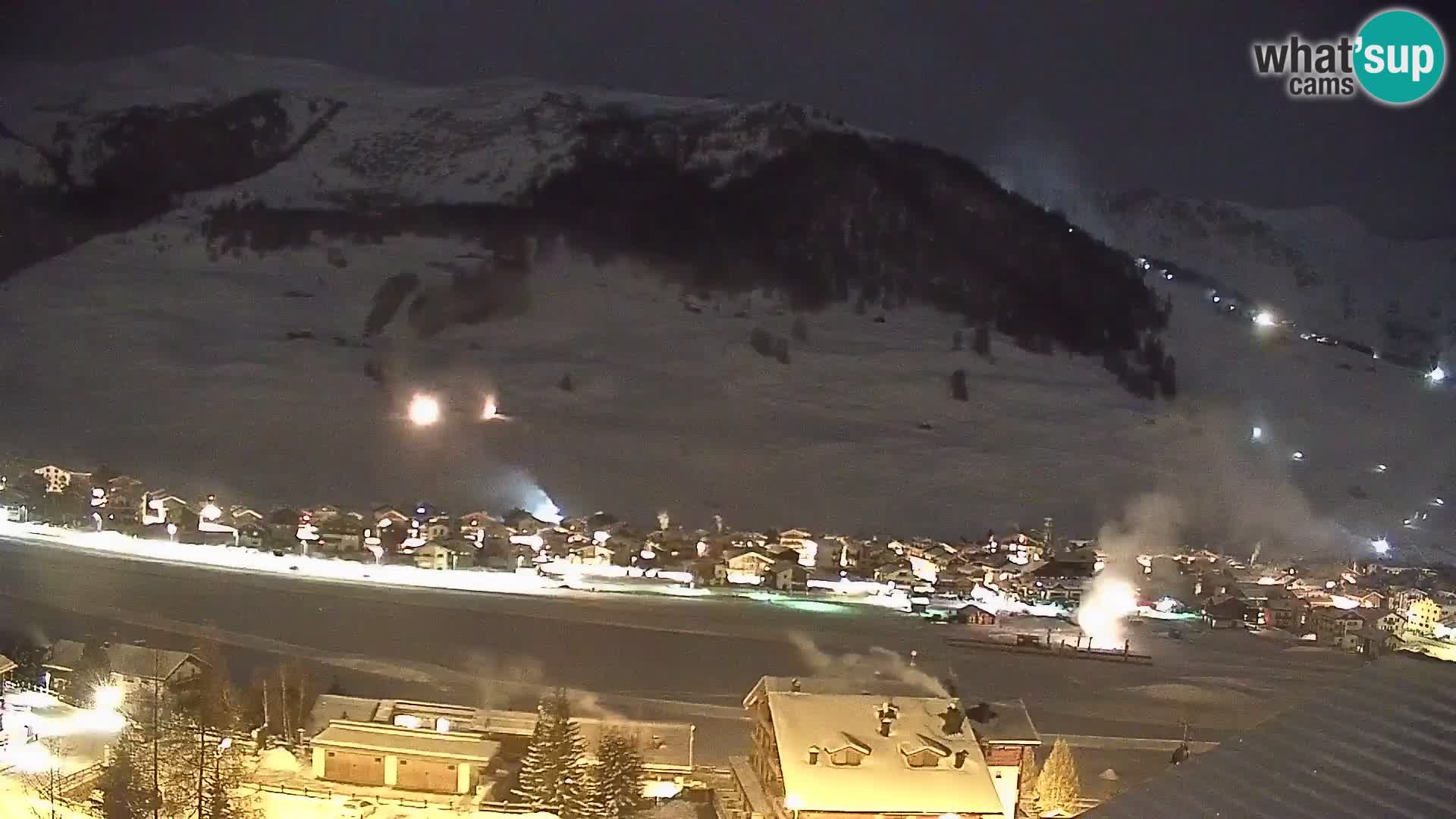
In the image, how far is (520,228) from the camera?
18266 millimetres

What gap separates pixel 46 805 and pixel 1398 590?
7.91 m

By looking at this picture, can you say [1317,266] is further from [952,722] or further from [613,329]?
[952,722]

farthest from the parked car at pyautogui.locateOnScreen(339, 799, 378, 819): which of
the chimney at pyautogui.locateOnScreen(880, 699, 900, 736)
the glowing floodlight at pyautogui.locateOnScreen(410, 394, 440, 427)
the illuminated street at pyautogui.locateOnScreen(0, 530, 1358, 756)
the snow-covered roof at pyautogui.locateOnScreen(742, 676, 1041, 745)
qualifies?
the glowing floodlight at pyautogui.locateOnScreen(410, 394, 440, 427)

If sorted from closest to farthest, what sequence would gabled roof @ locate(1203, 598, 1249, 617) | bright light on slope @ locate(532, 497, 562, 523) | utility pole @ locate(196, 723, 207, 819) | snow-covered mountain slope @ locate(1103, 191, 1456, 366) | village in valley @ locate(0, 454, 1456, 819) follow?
1. utility pole @ locate(196, 723, 207, 819)
2. village in valley @ locate(0, 454, 1456, 819)
3. gabled roof @ locate(1203, 598, 1249, 617)
4. bright light on slope @ locate(532, 497, 562, 523)
5. snow-covered mountain slope @ locate(1103, 191, 1456, 366)

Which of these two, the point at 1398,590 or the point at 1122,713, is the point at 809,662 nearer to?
the point at 1122,713

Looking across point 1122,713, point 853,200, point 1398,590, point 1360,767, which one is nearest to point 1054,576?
point 1398,590

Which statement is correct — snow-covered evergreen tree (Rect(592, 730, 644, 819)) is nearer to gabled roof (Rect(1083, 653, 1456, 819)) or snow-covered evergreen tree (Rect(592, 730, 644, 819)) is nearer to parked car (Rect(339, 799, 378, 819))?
parked car (Rect(339, 799, 378, 819))

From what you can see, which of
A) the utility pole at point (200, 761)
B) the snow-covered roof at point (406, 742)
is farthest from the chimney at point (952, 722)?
the utility pole at point (200, 761)

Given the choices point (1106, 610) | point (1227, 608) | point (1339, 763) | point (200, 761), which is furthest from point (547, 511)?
point (1339, 763)

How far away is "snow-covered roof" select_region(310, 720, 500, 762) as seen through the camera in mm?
3760

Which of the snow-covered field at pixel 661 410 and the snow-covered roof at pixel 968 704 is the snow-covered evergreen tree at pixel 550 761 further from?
the snow-covered field at pixel 661 410

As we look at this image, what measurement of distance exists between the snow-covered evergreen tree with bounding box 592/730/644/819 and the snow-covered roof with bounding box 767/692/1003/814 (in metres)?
0.50

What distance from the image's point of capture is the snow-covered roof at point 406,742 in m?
3.76

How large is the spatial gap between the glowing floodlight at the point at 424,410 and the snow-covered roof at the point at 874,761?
8.94 m
